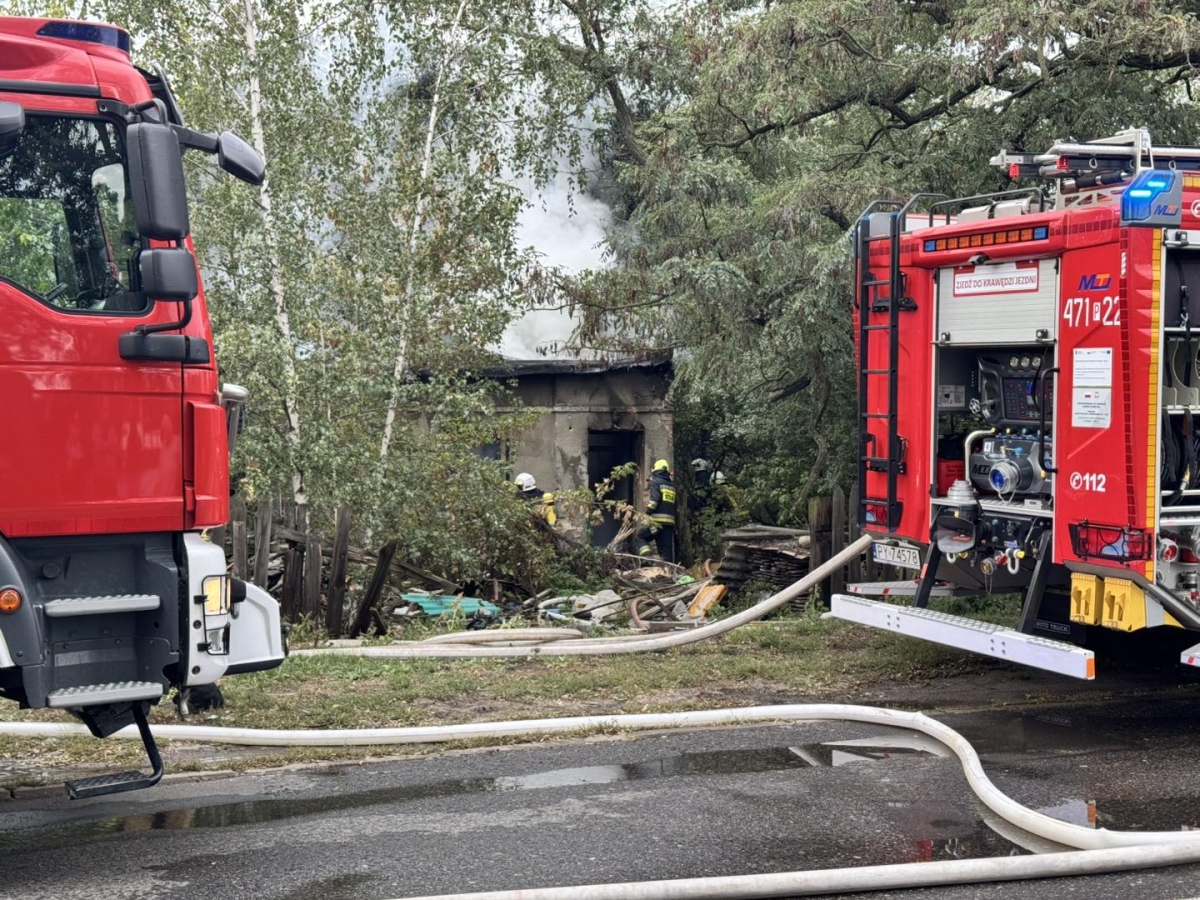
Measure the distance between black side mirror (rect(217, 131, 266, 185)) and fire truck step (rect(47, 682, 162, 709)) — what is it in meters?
2.07

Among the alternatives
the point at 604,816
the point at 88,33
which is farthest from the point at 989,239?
the point at 88,33

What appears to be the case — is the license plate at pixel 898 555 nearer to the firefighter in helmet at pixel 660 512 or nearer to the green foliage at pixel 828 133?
the green foliage at pixel 828 133

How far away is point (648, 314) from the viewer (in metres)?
16.0

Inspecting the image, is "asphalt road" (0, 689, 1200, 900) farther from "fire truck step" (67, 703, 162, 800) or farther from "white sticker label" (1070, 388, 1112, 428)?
"white sticker label" (1070, 388, 1112, 428)

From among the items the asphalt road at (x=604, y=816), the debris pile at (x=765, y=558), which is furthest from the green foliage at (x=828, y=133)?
the asphalt road at (x=604, y=816)

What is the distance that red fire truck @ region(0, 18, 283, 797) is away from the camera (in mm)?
4902

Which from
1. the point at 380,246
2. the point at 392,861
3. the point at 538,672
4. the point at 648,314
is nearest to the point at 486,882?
the point at 392,861

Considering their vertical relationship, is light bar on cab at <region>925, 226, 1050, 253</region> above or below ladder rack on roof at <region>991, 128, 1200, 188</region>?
below

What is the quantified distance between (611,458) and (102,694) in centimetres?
1545

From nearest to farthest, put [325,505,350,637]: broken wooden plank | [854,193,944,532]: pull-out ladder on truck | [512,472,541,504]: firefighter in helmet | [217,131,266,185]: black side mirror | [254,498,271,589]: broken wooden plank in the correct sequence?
[217,131,266,185]: black side mirror, [854,193,944,532]: pull-out ladder on truck, [325,505,350,637]: broken wooden plank, [254,498,271,589]: broken wooden plank, [512,472,541,504]: firefighter in helmet

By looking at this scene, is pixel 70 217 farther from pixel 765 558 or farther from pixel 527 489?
pixel 527 489

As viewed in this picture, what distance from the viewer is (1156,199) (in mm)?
6645

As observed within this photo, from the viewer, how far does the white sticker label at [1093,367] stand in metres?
6.84

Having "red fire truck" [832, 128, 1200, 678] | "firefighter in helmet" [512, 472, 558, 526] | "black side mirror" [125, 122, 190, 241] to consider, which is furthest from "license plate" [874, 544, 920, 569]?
"firefighter in helmet" [512, 472, 558, 526]
